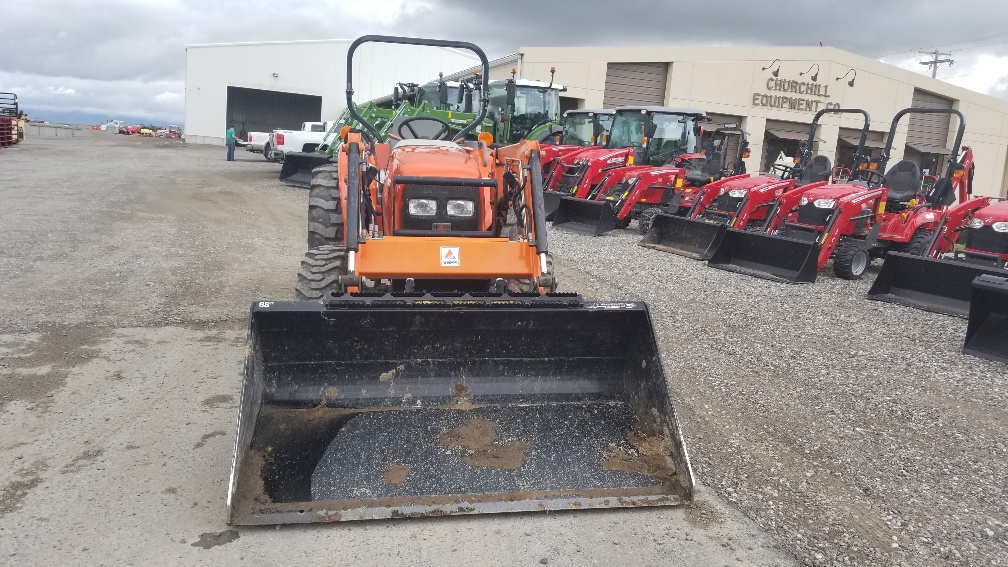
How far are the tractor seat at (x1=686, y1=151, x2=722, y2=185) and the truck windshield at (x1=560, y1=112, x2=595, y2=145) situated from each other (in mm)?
4039

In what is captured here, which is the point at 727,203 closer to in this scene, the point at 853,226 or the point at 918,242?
the point at 853,226

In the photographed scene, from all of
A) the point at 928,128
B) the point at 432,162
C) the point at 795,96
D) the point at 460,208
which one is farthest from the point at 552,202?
the point at 928,128

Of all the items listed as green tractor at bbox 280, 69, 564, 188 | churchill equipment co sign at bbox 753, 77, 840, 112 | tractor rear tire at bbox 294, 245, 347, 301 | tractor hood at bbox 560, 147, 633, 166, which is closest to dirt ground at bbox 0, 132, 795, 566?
tractor rear tire at bbox 294, 245, 347, 301

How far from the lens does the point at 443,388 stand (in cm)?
398

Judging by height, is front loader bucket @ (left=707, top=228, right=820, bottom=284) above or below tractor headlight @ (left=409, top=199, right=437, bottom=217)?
below

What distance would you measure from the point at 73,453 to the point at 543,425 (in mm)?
2434

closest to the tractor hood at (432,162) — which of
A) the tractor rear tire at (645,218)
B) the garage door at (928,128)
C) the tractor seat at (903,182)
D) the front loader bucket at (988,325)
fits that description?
the front loader bucket at (988,325)

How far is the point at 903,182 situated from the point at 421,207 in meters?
8.80

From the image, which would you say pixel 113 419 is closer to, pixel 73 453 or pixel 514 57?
pixel 73 453

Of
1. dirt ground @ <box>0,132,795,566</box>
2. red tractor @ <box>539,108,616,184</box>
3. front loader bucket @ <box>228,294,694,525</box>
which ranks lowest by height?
dirt ground @ <box>0,132,795,566</box>

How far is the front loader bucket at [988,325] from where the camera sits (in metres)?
6.46

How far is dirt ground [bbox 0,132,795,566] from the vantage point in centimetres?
308

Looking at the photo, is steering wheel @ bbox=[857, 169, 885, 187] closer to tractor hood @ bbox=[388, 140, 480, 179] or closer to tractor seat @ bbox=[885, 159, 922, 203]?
tractor seat @ bbox=[885, 159, 922, 203]

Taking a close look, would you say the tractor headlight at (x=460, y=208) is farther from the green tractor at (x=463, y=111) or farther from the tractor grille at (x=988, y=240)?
the green tractor at (x=463, y=111)
